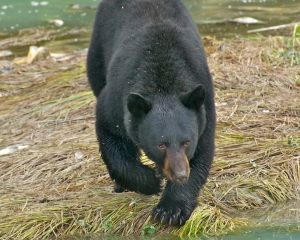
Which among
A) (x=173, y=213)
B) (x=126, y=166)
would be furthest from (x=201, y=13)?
(x=173, y=213)

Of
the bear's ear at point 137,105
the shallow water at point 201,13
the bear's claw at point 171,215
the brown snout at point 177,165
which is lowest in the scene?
the shallow water at point 201,13

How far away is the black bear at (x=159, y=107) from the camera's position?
4.99 metres

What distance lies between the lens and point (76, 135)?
7.76m

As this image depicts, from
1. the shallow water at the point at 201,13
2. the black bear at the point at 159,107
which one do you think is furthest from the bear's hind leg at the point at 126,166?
the shallow water at the point at 201,13

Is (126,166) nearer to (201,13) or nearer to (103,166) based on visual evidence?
(103,166)

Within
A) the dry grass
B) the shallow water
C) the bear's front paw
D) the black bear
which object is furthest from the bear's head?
the shallow water

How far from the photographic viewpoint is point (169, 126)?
4941 mm

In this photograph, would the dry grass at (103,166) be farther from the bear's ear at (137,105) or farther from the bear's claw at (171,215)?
the bear's ear at (137,105)

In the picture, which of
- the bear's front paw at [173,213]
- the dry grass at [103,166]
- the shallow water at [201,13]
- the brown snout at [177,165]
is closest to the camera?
the brown snout at [177,165]

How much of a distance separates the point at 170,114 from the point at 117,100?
0.76 metres

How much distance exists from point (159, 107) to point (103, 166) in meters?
2.00

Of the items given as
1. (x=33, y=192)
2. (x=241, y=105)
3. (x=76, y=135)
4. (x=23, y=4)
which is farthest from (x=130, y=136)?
(x=23, y=4)

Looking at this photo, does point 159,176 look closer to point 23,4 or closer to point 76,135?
point 76,135

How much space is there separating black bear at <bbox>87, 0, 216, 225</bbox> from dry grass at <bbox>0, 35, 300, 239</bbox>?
11.2 inches
